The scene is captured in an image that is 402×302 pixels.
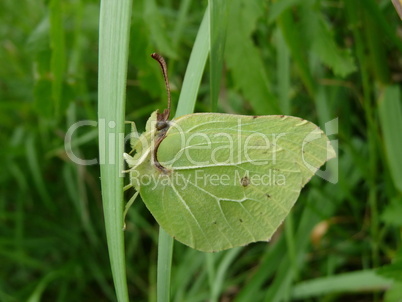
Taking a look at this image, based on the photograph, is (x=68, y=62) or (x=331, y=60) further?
(x=68, y=62)

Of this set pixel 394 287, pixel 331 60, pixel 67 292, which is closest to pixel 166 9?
pixel 331 60

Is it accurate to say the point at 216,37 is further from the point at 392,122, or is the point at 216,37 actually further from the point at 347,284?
the point at 347,284

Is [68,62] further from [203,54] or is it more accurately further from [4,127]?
[203,54]

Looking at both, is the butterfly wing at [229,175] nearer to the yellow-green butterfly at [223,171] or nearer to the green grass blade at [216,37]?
the yellow-green butterfly at [223,171]

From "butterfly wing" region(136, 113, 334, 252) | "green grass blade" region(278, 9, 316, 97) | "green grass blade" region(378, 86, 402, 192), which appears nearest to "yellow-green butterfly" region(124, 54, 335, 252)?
"butterfly wing" region(136, 113, 334, 252)

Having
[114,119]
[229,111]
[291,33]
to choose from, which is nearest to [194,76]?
[114,119]

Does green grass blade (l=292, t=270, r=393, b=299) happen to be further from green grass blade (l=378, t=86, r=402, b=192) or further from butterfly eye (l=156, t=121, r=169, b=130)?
butterfly eye (l=156, t=121, r=169, b=130)

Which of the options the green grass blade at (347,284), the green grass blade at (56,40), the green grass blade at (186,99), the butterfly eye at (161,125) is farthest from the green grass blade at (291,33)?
the green grass blade at (347,284)
